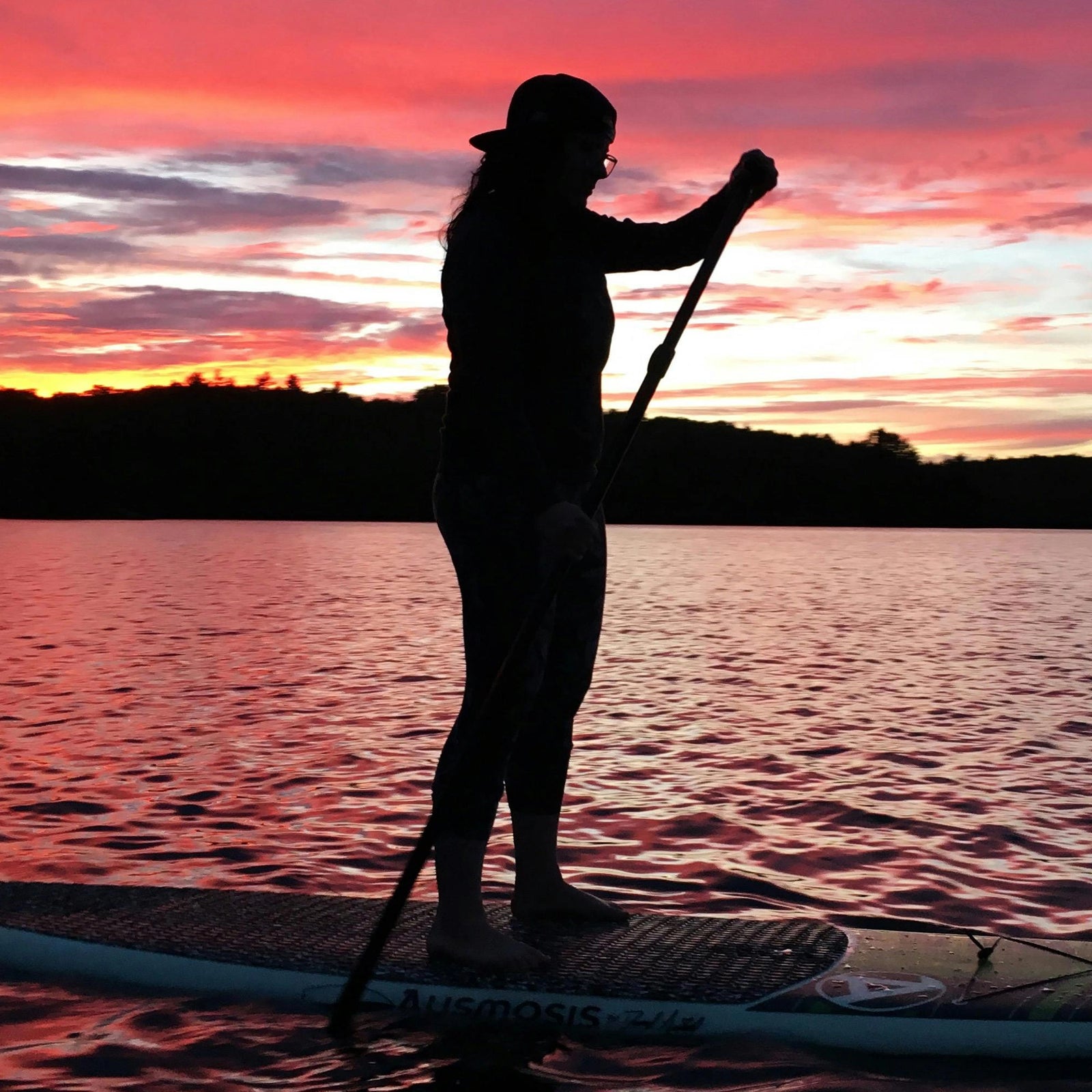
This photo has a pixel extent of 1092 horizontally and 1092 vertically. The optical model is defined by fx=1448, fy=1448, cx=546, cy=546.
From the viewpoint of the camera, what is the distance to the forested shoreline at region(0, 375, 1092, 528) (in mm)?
132625

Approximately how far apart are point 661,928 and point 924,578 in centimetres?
4288

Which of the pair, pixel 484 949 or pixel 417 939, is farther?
pixel 417 939

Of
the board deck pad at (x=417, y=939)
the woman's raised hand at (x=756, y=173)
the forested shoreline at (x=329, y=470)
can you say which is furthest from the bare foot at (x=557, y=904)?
the forested shoreline at (x=329, y=470)

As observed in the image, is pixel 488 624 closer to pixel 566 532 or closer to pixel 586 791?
Result: pixel 566 532

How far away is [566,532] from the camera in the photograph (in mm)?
3984

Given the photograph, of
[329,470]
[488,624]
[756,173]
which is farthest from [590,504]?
[329,470]

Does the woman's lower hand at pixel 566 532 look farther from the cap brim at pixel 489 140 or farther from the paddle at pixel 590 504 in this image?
the cap brim at pixel 489 140

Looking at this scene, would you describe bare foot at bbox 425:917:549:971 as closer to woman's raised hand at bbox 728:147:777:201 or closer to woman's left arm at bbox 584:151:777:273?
woman's left arm at bbox 584:151:777:273

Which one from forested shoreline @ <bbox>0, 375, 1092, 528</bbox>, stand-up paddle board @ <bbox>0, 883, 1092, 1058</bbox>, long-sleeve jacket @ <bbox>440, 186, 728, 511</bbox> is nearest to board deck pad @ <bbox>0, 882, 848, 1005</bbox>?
stand-up paddle board @ <bbox>0, 883, 1092, 1058</bbox>

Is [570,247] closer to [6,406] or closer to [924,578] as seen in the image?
[924,578]

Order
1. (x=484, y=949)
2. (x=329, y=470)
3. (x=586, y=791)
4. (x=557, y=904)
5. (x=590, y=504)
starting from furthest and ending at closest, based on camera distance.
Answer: (x=329, y=470) → (x=586, y=791) → (x=557, y=904) → (x=484, y=949) → (x=590, y=504)

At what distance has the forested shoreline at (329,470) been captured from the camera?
435ft

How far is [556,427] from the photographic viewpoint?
4.26 metres

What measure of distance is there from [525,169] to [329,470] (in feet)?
448
